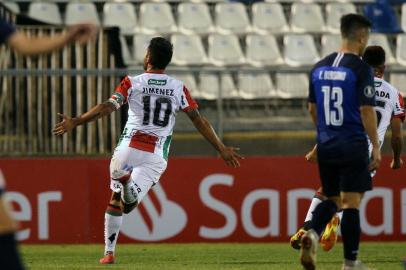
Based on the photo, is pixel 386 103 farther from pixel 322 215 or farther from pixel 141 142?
pixel 322 215

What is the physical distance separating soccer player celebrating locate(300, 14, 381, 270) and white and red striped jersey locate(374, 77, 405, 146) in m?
3.15

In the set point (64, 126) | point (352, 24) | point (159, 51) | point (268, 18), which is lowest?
point (268, 18)

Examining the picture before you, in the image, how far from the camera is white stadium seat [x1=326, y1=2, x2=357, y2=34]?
20.8 meters

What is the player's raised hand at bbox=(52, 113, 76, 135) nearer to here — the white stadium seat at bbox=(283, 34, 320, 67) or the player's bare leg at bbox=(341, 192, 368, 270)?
the player's bare leg at bbox=(341, 192, 368, 270)

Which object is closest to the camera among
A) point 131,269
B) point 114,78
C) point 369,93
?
point 369,93

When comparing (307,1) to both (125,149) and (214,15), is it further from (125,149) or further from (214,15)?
(125,149)

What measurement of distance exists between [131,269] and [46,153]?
526 centimetres

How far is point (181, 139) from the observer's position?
52.2 feet

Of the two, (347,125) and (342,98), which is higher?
(342,98)

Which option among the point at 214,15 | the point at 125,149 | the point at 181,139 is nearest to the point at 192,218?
the point at 181,139

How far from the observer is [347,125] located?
349 inches

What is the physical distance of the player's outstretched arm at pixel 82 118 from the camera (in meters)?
9.96

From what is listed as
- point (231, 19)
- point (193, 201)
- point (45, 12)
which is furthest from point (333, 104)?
point (45, 12)

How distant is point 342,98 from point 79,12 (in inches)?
472
